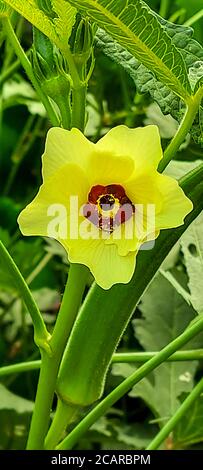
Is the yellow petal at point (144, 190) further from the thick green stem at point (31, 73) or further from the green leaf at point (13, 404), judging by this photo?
the green leaf at point (13, 404)

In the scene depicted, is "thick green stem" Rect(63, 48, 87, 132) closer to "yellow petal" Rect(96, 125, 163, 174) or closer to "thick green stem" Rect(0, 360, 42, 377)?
"yellow petal" Rect(96, 125, 163, 174)

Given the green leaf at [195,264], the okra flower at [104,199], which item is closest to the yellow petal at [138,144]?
the okra flower at [104,199]

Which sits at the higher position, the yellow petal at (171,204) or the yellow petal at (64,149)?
the yellow petal at (171,204)

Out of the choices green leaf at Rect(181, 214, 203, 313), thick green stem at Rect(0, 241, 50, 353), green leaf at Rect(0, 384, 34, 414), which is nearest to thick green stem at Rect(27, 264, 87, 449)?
thick green stem at Rect(0, 241, 50, 353)

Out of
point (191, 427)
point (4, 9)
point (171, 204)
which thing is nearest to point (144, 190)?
point (171, 204)

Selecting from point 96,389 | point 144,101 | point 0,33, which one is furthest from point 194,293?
point 144,101

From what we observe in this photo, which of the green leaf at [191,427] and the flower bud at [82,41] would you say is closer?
the flower bud at [82,41]
